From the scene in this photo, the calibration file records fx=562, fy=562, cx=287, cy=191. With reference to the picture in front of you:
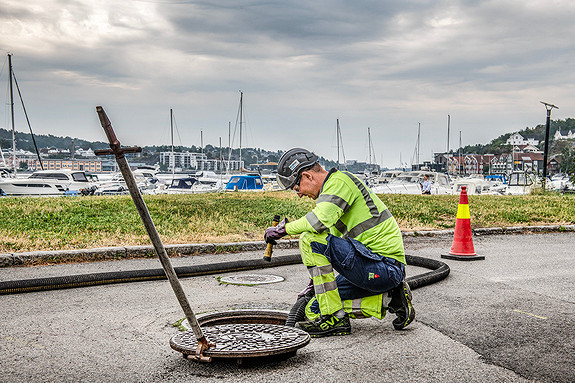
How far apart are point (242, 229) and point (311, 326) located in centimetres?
Answer: 658

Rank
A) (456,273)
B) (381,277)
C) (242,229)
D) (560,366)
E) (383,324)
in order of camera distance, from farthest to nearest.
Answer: (242,229) → (456,273) → (383,324) → (381,277) → (560,366)

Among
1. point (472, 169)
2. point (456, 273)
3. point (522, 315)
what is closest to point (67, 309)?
point (522, 315)

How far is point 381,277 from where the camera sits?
4551 millimetres

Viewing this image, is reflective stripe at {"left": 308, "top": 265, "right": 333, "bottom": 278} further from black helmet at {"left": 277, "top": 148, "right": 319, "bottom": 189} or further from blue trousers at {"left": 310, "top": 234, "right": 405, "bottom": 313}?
black helmet at {"left": 277, "top": 148, "right": 319, "bottom": 189}

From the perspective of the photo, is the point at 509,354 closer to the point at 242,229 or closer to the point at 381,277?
the point at 381,277

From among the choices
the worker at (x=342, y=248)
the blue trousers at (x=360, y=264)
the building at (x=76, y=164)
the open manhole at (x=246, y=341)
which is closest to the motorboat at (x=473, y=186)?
the worker at (x=342, y=248)

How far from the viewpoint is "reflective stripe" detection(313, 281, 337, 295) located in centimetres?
459

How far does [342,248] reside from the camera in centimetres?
449

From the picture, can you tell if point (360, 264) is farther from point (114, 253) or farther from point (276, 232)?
point (114, 253)

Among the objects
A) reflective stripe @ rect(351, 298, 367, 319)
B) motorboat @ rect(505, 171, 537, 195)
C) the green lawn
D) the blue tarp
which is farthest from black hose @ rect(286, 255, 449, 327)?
the blue tarp

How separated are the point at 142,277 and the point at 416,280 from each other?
3.30 metres

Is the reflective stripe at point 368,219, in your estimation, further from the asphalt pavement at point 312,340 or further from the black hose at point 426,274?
the black hose at point 426,274

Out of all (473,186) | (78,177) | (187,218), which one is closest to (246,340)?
(187,218)

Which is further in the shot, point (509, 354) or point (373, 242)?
point (373, 242)
